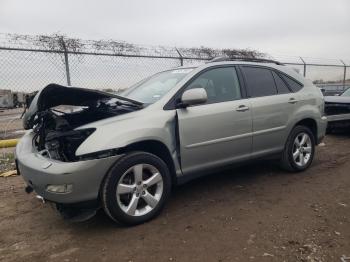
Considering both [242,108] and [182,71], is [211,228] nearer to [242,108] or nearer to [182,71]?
[242,108]

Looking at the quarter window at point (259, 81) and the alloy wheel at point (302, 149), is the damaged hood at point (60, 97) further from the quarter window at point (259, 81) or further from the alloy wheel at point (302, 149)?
the alloy wheel at point (302, 149)

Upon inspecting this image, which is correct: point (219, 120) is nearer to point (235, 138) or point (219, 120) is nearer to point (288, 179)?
point (235, 138)

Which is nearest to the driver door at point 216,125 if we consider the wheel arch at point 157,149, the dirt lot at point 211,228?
the wheel arch at point 157,149

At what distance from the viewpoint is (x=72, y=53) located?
756cm

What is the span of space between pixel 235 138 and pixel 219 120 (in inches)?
Result: 14.3

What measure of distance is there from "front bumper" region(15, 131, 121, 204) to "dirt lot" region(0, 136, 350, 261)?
441 mm

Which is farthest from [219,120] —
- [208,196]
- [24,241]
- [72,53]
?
[72,53]

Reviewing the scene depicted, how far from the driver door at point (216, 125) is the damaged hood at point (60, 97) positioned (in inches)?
25.9

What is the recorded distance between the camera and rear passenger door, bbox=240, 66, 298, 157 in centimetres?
468

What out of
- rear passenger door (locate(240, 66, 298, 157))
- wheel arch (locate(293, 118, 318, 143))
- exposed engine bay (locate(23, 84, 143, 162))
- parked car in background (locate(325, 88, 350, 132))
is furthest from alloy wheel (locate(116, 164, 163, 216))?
parked car in background (locate(325, 88, 350, 132))

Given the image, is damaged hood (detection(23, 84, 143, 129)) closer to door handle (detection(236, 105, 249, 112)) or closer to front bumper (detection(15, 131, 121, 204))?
front bumper (detection(15, 131, 121, 204))

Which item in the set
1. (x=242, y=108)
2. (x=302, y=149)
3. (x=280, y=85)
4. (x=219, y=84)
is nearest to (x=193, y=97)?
(x=219, y=84)

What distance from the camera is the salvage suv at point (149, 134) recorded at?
130 inches

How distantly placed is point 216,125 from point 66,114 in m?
1.71
